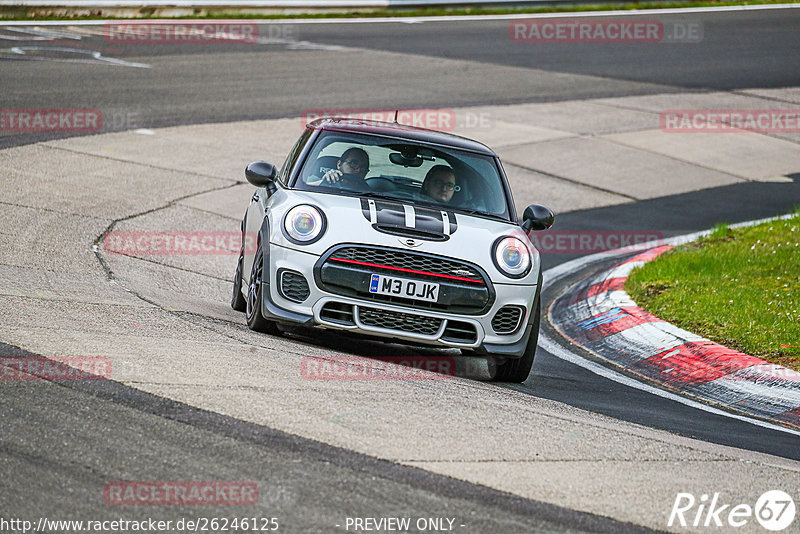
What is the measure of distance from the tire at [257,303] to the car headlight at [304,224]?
12.9 inches

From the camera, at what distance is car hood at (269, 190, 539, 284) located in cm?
686

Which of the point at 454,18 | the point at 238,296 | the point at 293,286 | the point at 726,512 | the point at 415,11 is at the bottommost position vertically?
the point at 238,296

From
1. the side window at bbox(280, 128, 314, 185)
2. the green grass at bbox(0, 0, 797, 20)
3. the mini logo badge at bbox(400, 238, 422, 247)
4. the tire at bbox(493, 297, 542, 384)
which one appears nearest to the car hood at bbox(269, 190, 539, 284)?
the mini logo badge at bbox(400, 238, 422, 247)

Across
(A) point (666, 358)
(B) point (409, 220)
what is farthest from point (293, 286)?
(A) point (666, 358)

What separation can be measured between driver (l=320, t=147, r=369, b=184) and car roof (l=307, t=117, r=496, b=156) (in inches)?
13.0

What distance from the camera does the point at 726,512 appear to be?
4.75m

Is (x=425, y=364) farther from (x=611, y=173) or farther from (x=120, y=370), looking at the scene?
(x=611, y=173)

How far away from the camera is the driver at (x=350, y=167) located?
7824 millimetres

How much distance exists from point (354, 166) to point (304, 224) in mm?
1051

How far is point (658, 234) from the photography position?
43.0 feet

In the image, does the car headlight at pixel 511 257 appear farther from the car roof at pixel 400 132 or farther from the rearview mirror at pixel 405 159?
the car roof at pixel 400 132

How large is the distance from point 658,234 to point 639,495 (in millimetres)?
8693

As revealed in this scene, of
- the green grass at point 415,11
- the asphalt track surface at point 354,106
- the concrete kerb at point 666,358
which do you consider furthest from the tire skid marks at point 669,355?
the green grass at point 415,11

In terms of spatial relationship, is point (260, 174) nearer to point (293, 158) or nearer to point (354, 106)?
point (293, 158)
